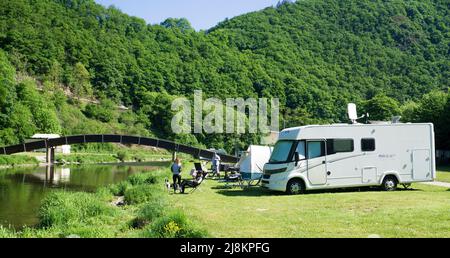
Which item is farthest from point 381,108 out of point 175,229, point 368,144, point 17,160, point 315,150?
point 175,229

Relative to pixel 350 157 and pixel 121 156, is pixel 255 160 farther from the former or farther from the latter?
pixel 121 156

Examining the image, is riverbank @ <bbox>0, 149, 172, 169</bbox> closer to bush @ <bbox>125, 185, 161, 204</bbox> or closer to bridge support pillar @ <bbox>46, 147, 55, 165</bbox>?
bridge support pillar @ <bbox>46, 147, 55, 165</bbox>

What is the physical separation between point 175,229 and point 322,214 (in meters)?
4.35

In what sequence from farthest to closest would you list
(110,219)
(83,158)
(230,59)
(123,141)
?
(230,59) < (83,158) < (123,141) < (110,219)

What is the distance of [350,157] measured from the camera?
57.8 ft

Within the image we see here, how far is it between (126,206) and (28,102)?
61.8m

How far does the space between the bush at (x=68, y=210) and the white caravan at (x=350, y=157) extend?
252 inches

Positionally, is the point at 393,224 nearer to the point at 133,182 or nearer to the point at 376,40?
the point at 133,182

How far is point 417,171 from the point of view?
18.2 m

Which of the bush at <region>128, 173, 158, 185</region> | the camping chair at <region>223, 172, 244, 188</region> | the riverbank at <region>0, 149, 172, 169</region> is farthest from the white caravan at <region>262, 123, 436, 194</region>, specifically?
the riverbank at <region>0, 149, 172, 169</region>

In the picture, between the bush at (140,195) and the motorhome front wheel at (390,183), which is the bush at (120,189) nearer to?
the bush at (140,195)

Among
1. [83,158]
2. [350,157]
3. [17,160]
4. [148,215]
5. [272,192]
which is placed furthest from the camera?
[83,158]
